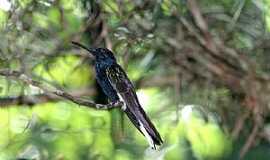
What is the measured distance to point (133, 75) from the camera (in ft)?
8.50

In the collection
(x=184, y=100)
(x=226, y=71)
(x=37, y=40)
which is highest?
(x=37, y=40)

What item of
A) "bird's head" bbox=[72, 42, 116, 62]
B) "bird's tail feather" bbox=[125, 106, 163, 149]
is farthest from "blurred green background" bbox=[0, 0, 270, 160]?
"bird's tail feather" bbox=[125, 106, 163, 149]

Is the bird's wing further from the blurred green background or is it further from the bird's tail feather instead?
the blurred green background

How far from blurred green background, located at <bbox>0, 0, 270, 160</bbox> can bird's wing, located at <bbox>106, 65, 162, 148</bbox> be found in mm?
774

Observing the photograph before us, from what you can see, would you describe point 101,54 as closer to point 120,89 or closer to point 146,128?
point 120,89

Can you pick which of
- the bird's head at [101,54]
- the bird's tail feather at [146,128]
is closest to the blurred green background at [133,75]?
the bird's head at [101,54]

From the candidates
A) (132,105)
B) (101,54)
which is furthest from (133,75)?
(132,105)

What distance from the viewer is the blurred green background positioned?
2561 millimetres

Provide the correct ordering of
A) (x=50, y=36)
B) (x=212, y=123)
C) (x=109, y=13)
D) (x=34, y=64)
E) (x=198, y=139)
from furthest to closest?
(x=198, y=139) → (x=212, y=123) → (x=50, y=36) → (x=34, y=64) → (x=109, y=13)

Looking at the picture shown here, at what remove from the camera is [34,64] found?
2801 mm

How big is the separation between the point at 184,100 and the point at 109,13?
426mm

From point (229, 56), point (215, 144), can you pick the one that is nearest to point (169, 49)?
point (229, 56)

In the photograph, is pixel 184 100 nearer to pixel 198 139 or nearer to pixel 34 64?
pixel 34 64

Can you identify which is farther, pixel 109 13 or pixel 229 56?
pixel 229 56
